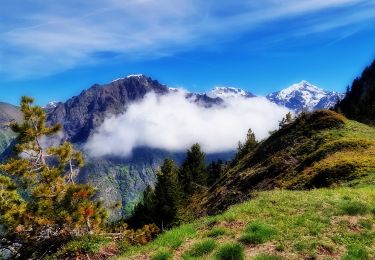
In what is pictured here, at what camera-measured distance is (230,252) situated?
16594mm

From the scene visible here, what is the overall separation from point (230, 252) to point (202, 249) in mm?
1197

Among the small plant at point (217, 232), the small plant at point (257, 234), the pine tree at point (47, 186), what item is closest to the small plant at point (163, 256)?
the small plant at point (217, 232)

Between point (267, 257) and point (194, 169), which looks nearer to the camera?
point (267, 257)

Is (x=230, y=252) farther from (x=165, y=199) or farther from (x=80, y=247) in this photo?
(x=165, y=199)

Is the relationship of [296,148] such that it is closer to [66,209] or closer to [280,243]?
[66,209]

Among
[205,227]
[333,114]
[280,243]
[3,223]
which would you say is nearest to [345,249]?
[280,243]

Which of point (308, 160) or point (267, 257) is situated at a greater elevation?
point (308, 160)

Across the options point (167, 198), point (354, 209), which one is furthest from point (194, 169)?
point (354, 209)

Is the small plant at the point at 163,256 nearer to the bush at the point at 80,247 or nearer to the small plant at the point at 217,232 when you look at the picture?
the small plant at the point at 217,232

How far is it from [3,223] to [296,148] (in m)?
37.6

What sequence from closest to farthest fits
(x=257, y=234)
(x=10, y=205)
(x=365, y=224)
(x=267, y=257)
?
(x=267, y=257), (x=257, y=234), (x=365, y=224), (x=10, y=205)

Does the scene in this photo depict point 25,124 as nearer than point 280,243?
No

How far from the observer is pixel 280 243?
56.1ft

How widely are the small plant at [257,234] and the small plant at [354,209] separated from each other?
3859mm
